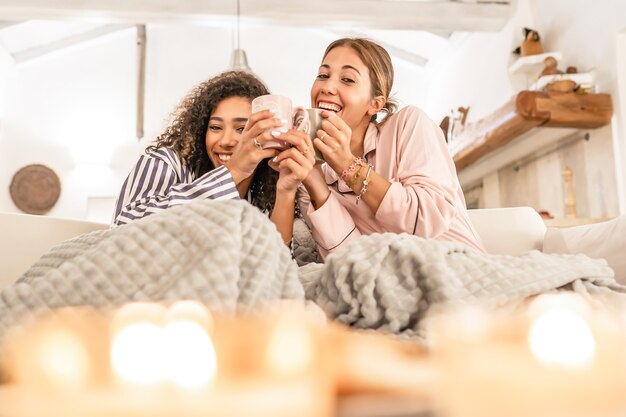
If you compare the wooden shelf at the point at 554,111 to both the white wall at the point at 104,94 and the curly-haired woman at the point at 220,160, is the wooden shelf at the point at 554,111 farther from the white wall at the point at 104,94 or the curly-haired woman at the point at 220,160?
the white wall at the point at 104,94

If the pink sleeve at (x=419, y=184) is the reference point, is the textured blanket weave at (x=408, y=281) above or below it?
below

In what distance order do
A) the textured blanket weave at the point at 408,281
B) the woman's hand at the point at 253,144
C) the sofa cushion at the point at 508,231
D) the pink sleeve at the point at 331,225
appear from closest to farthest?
the textured blanket weave at the point at 408,281 < the woman's hand at the point at 253,144 < the pink sleeve at the point at 331,225 < the sofa cushion at the point at 508,231

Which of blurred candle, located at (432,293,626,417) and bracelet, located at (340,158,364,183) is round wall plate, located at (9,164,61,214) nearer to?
bracelet, located at (340,158,364,183)

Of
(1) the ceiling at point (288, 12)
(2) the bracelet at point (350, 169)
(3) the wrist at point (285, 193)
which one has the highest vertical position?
(1) the ceiling at point (288, 12)

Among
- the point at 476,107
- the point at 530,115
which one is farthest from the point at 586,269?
→ the point at 476,107

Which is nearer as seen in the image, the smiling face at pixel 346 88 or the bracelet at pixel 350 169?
the bracelet at pixel 350 169

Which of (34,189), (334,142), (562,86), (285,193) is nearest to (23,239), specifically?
(285,193)

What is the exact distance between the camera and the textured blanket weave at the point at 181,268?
1.72ft

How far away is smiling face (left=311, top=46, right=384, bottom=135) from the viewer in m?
1.41

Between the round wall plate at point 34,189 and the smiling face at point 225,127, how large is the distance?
563 centimetres

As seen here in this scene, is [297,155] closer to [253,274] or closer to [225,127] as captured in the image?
[225,127]

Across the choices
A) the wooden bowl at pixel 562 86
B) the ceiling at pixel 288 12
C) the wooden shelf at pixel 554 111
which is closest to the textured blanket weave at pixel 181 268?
the wooden shelf at pixel 554 111

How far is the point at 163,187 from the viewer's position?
4.20ft

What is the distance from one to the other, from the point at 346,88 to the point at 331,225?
0.36 m
